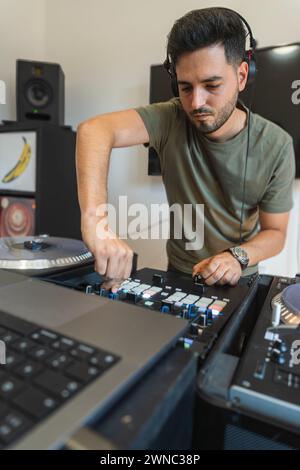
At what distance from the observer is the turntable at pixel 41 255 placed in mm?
553

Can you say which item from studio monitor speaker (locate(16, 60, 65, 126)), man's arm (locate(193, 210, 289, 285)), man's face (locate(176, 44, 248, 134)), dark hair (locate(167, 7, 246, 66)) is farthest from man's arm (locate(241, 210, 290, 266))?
studio monitor speaker (locate(16, 60, 65, 126))

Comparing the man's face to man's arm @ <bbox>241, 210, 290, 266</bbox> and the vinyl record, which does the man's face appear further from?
the vinyl record

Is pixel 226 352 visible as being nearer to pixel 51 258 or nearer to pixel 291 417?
pixel 291 417

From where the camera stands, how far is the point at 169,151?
995 mm

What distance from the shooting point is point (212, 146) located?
3.07 feet

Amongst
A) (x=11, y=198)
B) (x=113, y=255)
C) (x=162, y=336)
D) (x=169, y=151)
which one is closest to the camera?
(x=162, y=336)

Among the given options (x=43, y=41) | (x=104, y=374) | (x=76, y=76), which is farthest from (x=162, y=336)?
(x=43, y=41)

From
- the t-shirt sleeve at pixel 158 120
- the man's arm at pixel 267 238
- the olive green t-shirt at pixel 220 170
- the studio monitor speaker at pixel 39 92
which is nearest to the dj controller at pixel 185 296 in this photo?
the man's arm at pixel 267 238

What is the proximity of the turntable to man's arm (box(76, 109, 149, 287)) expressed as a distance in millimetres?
55

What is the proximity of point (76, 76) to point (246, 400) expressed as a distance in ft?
7.30

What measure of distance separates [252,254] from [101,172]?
1.39ft

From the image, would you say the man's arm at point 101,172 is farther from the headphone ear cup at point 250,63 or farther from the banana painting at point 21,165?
the banana painting at point 21,165

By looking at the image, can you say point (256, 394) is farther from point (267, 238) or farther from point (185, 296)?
point (267, 238)

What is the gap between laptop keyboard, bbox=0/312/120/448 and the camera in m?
0.20
